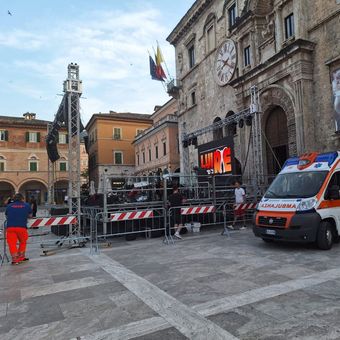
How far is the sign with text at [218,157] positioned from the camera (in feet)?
50.8

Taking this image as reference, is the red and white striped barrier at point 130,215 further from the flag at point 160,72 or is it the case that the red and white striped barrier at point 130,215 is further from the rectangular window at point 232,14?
the flag at point 160,72

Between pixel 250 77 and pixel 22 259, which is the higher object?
pixel 250 77

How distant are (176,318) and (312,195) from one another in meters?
5.49

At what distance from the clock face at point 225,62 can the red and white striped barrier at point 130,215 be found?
14.5m

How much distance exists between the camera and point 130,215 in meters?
10.1

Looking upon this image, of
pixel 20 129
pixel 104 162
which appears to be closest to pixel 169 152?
pixel 104 162

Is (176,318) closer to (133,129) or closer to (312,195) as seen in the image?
(312,195)

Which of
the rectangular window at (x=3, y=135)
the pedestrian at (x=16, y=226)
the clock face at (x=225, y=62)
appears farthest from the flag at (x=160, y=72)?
the rectangular window at (x=3, y=135)

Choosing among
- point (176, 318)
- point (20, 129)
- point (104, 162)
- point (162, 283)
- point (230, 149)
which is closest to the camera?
point (176, 318)

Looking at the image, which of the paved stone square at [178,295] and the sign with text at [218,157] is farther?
the sign with text at [218,157]

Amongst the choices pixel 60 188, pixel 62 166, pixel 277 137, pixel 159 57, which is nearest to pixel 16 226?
pixel 277 137

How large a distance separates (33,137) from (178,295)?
4977 centimetres

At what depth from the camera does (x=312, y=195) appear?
8.34 m

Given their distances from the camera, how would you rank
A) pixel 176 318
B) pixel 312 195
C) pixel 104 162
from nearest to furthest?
pixel 176 318
pixel 312 195
pixel 104 162
